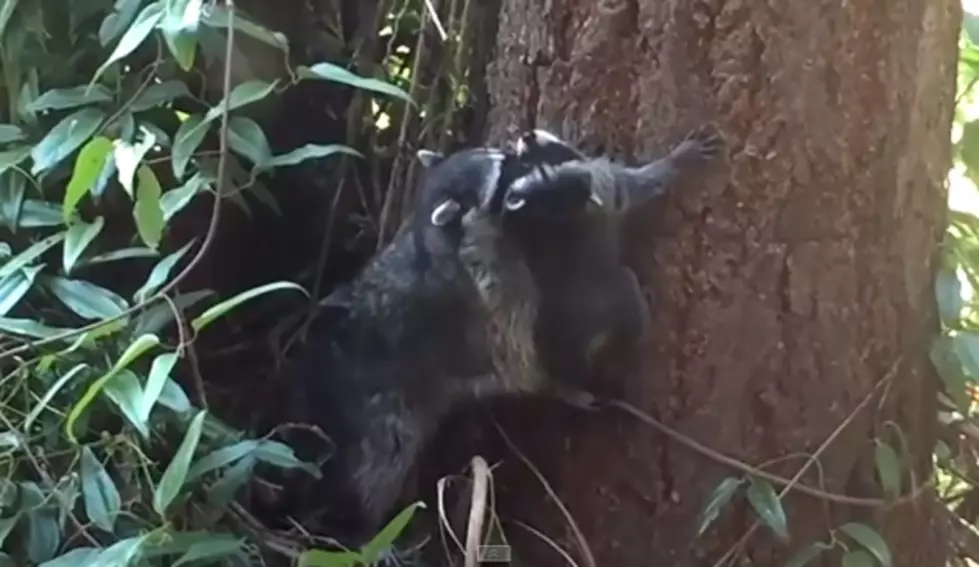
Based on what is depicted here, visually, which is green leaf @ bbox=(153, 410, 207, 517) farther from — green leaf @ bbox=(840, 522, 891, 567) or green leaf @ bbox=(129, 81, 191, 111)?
green leaf @ bbox=(840, 522, 891, 567)

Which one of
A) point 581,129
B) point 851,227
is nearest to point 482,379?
point 581,129

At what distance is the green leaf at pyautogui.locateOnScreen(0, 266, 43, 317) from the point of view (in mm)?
1097

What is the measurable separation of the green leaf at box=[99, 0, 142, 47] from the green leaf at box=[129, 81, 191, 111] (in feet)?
0.19

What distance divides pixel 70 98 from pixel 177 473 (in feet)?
1.26

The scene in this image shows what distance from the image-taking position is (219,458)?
1.08 m

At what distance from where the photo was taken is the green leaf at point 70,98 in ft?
3.84

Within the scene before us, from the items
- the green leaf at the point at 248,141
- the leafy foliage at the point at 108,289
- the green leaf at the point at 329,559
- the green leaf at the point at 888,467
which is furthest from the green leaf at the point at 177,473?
the green leaf at the point at 888,467

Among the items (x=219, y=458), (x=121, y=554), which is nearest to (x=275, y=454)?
(x=219, y=458)

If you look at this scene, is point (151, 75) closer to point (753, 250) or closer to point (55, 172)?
point (55, 172)

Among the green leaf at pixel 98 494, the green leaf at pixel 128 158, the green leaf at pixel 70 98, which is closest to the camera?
the green leaf at pixel 128 158

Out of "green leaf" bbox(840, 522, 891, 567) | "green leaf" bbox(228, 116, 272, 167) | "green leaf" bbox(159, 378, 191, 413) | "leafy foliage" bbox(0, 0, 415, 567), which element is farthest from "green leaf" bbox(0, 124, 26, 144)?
"green leaf" bbox(840, 522, 891, 567)

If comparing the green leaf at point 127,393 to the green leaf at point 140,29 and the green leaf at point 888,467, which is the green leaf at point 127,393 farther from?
the green leaf at point 888,467

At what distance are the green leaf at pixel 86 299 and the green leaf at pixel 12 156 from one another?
108mm

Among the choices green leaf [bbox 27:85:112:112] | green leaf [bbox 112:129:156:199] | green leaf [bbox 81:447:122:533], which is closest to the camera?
green leaf [bbox 112:129:156:199]
